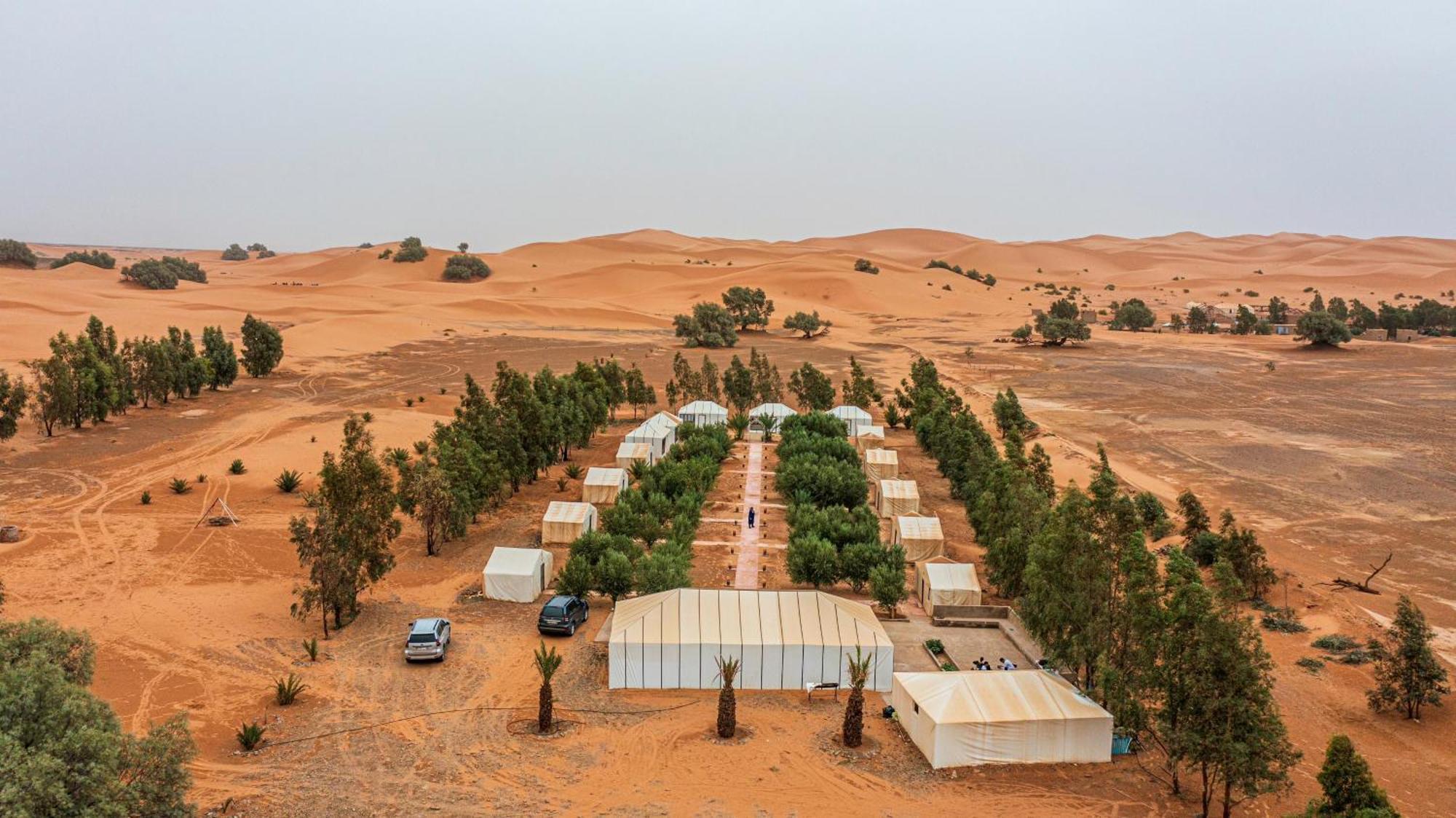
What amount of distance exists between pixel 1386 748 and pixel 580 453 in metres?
30.5

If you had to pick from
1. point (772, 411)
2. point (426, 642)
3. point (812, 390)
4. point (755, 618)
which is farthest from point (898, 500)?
point (812, 390)

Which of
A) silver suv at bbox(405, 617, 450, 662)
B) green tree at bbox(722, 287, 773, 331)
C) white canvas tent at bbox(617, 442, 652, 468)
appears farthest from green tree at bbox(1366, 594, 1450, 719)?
green tree at bbox(722, 287, 773, 331)

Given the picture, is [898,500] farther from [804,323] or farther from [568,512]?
[804,323]

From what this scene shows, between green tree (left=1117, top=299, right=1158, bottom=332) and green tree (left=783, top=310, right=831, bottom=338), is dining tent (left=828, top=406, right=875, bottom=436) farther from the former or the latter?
green tree (left=1117, top=299, right=1158, bottom=332)

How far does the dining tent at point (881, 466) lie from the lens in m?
33.9

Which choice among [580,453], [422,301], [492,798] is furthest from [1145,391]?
[422,301]

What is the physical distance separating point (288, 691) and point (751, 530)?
15.3 m

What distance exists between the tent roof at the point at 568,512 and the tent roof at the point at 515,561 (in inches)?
135

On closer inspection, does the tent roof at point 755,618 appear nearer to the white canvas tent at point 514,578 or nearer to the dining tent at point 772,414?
the white canvas tent at point 514,578

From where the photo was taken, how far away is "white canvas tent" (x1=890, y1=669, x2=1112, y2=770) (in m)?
14.6

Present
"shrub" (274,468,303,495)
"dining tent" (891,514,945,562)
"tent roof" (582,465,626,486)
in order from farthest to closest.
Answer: "shrub" (274,468,303,495)
"tent roof" (582,465,626,486)
"dining tent" (891,514,945,562)

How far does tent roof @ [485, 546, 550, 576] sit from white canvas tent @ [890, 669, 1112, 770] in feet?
34.7

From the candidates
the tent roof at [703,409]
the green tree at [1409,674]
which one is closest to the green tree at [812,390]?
the tent roof at [703,409]

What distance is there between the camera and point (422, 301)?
103000 mm
